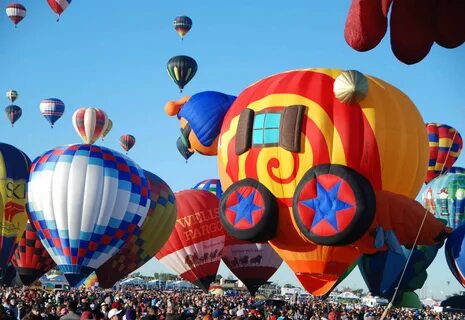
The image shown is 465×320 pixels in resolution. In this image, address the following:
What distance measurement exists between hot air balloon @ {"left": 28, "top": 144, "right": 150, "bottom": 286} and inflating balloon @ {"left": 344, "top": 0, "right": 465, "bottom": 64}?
16.8m

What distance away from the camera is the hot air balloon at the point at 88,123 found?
26328 mm

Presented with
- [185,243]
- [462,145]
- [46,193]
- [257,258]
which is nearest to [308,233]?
[46,193]

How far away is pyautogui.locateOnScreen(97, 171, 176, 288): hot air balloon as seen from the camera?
71.0ft

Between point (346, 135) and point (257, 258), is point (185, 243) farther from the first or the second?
point (346, 135)

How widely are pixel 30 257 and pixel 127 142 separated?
8358mm

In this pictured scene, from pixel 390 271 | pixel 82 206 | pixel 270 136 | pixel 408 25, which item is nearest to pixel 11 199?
pixel 82 206

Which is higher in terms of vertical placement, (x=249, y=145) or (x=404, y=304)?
(x=249, y=145)

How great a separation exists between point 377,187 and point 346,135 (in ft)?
3.38

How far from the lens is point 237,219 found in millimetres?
12859

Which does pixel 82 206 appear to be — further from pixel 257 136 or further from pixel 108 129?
pixel 108 129

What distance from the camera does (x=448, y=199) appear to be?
23312mm

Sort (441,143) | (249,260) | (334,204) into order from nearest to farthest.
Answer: (334,204) → (441,143) → (249,260)

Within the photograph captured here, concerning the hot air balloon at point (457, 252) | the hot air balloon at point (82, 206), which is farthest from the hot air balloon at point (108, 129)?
the hot air balloon at point (457, 252)

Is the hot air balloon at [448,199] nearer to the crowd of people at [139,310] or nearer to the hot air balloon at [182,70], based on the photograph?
the crowd of people at [139,310]
